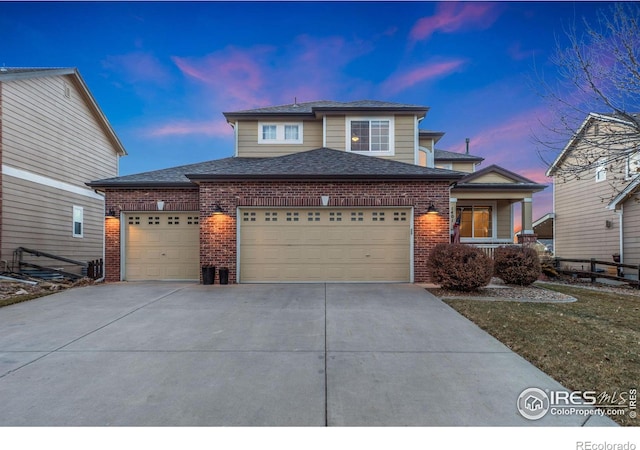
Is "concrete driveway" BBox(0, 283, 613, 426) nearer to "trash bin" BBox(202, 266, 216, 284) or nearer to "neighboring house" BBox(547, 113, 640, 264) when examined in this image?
"trash bin" BBox(202, 266, 216, 284)

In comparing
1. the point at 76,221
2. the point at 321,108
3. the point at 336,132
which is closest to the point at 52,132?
the point at 76,221

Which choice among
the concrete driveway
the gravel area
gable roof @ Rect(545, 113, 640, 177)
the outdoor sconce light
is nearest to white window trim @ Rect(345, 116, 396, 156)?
the outdoor sconce light

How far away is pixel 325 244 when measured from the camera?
33.5ft

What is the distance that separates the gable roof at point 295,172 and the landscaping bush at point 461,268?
8.75ft

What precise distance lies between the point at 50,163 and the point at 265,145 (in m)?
8.73

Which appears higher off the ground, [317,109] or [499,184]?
[317,109]

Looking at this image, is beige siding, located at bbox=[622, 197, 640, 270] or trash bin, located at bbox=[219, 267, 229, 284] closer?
trash bin, located at bbox=[219, 267, 229, 284]

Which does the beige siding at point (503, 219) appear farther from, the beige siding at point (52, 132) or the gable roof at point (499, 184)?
the beige siding at point (52, 132)

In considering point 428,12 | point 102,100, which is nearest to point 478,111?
point 428,12

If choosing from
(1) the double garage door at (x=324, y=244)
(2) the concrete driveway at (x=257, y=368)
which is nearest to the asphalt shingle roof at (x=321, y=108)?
(1) the double garage door at (x=324, y=244)

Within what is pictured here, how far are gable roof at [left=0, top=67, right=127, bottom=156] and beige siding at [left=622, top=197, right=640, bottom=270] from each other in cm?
2322

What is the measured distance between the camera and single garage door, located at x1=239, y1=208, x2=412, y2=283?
10133 millimetres

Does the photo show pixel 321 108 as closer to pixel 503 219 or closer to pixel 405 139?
pixel 405 139
